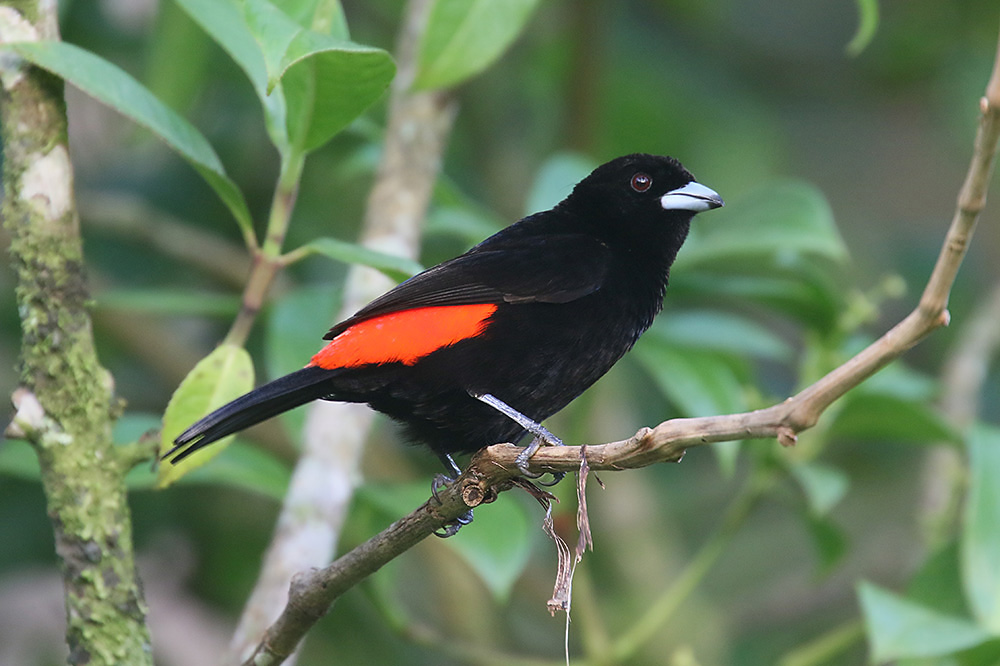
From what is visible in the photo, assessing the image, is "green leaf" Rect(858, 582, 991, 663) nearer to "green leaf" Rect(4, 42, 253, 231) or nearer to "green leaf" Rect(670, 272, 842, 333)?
"green leaf" Rect(670, 272, 842, 333)

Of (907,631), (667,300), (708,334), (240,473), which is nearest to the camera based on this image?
(907,631)

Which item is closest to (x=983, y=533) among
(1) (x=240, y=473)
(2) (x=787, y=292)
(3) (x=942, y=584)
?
(3) (x=942, y=584)

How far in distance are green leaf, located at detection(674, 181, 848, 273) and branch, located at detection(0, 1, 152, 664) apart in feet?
5.88

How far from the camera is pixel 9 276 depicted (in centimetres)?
475

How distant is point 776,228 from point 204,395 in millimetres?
1688

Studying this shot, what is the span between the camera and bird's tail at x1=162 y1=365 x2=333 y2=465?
6.45 ft

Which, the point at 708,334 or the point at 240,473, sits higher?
the point at 708,334

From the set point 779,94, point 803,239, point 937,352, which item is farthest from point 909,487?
point 803,239

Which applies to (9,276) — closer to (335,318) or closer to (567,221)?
(335,318)

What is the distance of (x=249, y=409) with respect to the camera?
2.00 metres

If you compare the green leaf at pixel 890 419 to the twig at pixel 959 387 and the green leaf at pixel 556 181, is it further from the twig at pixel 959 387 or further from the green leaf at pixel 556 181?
the green leaf at pixel 556 181

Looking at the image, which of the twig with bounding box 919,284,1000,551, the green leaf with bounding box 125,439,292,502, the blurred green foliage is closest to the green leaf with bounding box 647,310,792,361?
the blurred green foliage

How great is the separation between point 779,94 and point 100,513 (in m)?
4.75

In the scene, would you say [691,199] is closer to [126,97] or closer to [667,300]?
[126,97]
